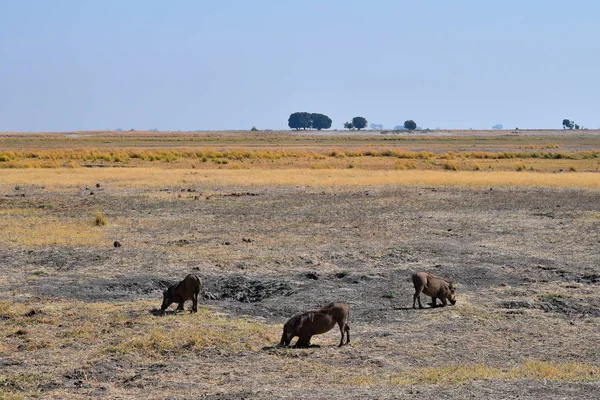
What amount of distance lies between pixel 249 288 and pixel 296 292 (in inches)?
40.6

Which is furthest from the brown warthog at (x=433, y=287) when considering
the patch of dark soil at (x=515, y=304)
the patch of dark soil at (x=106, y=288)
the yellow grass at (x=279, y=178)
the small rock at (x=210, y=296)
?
the yellow grass at (x=279, y=178)

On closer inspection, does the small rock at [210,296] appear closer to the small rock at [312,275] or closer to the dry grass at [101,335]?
the dry grass at [101,335]

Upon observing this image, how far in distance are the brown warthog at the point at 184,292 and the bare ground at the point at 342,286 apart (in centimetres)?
29

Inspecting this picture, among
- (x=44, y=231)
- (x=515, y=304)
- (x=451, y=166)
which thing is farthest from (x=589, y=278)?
(x=451, y=166)

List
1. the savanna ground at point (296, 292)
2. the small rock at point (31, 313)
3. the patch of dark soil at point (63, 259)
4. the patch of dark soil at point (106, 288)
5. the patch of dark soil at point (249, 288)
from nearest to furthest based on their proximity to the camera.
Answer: the savanna ground at point (296, 292) → the small rock at point (31, 313) → the patch of dark soil at point (106, 288) → the patch of dark soil at point (249, 288) → the patch of dark soil at point (63, 259)

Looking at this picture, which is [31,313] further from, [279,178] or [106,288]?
[279,178]

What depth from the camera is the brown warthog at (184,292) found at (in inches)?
551

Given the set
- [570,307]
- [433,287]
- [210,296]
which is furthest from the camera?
[210,296]

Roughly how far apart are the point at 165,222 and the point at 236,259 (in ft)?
23.2

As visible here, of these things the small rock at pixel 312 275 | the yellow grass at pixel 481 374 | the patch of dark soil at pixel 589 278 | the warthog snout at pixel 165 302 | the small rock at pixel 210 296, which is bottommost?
the small rock at pixel 210 296

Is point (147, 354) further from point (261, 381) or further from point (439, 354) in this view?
point (439, 354)

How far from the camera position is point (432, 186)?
39250 mm

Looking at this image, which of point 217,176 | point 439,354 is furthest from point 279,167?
point 439,354

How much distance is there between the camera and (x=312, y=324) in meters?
12.1
